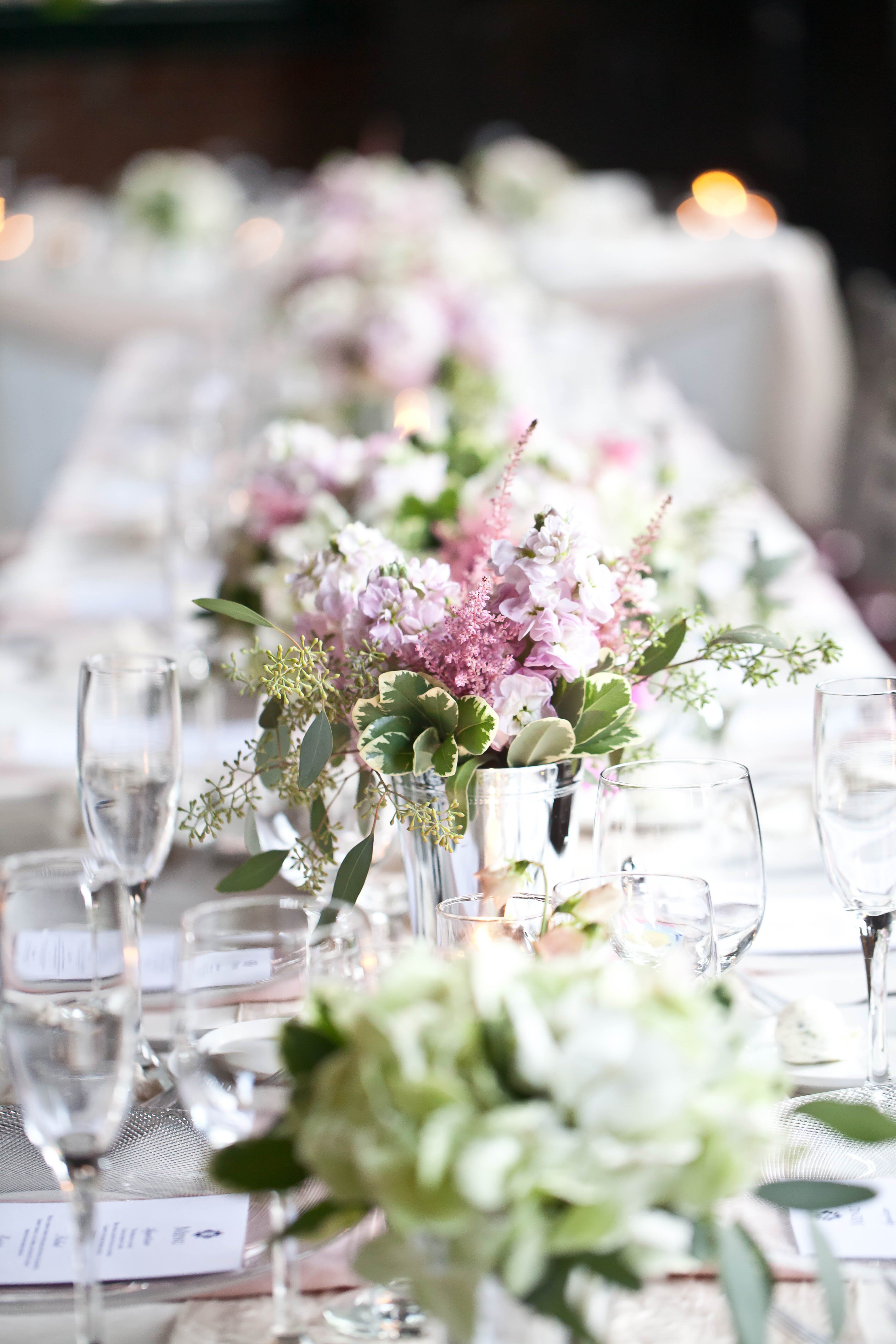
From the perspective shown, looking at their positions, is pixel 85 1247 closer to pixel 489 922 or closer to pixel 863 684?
pixel 489 922

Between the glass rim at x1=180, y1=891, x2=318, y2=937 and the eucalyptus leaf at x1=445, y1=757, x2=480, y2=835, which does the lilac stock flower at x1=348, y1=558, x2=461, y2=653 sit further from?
the glass rim at x1=180, y1=891, x2=318, y2=937

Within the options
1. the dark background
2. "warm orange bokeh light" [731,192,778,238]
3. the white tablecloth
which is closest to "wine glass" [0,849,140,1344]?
the white tablecloth

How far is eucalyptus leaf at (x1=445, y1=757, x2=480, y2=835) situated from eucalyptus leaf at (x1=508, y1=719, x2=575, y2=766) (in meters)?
0.03

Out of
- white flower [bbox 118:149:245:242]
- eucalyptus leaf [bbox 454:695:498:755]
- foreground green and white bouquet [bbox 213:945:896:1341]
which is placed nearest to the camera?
foreground green and white bouquet [bbox 213:945:896:1341]

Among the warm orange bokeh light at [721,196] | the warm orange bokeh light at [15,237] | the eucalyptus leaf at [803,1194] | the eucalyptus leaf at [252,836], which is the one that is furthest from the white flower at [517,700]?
the warm orange bokeh light at [721,196]

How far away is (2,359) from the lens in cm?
487

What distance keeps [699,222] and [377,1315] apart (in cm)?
487

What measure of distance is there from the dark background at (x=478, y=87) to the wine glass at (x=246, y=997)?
19.0 ft

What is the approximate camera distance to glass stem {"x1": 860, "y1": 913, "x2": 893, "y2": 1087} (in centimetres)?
86

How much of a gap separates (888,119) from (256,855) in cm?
567

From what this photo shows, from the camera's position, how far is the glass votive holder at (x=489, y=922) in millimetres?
704

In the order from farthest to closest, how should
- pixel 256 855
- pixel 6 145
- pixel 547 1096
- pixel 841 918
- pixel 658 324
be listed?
pixel 6 145 < pixel 658 324 < pixel 841 918 < pixel 256 855 < pixel 547 1096

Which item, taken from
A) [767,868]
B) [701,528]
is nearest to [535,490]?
[701,528]

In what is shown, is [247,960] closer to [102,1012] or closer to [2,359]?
[102,1012]
